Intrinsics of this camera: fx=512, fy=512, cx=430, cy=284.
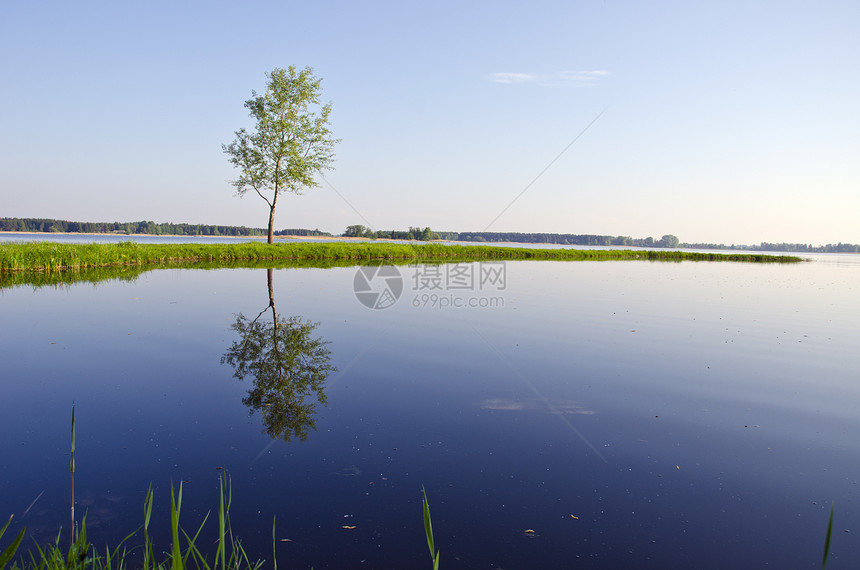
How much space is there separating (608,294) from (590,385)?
10957 millimetres

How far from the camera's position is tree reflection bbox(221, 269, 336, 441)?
16.3ft

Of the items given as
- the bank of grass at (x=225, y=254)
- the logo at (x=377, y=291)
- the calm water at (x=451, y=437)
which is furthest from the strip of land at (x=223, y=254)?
the calm water at (x=451, y=437)

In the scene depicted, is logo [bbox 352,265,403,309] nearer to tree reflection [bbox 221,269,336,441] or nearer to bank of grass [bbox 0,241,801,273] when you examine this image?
tree reflection [bbox 221,269,336,441]

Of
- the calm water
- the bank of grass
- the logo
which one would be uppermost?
the bank of grass

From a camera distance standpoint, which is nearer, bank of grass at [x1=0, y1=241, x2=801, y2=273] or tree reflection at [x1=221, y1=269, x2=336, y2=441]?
tree reflection at [x1=221, y1=269, x2=336, y2=441]

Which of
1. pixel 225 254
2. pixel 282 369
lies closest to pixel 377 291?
pixel 282 369

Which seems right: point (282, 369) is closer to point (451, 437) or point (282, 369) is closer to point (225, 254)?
point (451, 437)

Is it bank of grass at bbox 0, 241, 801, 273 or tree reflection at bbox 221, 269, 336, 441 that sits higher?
bank of grass at bbox 0, 241, 801, 273

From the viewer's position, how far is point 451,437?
15.0 ft

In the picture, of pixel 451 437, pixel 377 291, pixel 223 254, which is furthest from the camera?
pixel 223 254

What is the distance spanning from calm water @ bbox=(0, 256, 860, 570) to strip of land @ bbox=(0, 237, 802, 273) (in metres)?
12.9

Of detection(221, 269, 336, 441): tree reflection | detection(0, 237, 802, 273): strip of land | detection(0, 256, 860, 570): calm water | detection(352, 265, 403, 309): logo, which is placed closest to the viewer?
detection(0, 256, 860, 570): calm water

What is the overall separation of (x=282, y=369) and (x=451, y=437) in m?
2.98

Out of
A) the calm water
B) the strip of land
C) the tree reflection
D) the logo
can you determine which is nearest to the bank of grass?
the strip of land
